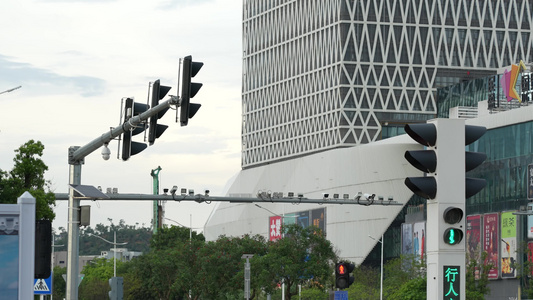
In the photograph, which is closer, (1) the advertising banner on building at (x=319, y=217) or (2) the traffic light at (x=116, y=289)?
(2) the traffic light at (x=116, y=289)

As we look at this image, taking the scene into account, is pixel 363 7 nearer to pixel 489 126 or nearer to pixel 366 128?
pixel 366 128

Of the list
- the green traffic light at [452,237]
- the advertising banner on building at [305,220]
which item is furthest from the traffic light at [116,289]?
the advertising banner on building at [305,220]

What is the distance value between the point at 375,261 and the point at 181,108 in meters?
108

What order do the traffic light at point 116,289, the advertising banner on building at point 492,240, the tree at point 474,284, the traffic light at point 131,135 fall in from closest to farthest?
the traffic light at point 116,289
the traffic light at point 131,135
the tree at point 474,284
the advertising banner on building at point 492,240

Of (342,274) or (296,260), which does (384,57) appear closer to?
(296,260)

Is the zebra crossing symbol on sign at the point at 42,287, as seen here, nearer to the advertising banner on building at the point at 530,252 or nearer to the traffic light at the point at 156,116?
the traffic light at the point at 156,116

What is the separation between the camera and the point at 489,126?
10538 cm

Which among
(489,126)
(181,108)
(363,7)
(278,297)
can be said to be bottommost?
(278,297)

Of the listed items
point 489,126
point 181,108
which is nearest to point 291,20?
point 489,126

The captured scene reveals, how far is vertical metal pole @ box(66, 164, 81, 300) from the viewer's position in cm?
2628

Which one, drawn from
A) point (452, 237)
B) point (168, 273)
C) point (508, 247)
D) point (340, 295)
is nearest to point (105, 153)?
point (340, 295)

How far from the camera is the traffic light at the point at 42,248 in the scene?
1653 cm

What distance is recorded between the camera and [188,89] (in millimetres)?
21891

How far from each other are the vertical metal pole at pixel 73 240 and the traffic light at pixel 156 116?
3.67 meters
